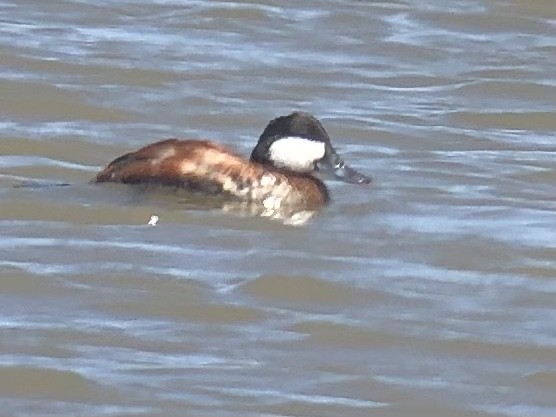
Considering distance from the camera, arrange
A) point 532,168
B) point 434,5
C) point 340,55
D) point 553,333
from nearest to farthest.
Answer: point 553,333 → point 532,168 → point 340,55 → point 434,5

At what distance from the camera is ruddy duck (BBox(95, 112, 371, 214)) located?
31.9 feet

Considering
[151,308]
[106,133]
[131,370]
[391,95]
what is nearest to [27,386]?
[131,370]

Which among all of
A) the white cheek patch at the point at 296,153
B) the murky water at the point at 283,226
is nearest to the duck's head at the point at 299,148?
the white cheek patch at the point at 296,153

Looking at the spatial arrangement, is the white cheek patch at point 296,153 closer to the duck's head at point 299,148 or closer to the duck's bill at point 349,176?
the duck's head at point 299,148

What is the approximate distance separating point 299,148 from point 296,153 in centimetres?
3

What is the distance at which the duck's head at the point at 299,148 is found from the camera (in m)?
10.0

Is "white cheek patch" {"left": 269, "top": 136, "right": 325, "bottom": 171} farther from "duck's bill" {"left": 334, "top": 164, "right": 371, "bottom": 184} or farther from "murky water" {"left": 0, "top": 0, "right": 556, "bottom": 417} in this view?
"murky water" {"left": 0, "top": 0, "right": 556, "bottom": 417}

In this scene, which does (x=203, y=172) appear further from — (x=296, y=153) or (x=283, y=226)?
(x=296, y=153)

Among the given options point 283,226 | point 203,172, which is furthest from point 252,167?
point 283,226

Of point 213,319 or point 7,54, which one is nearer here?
point 213,319

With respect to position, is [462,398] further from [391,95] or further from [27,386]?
[391,95]

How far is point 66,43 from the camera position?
13.1 metres

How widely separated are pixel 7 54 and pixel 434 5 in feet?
10.5

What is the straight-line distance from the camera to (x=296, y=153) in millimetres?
10133
